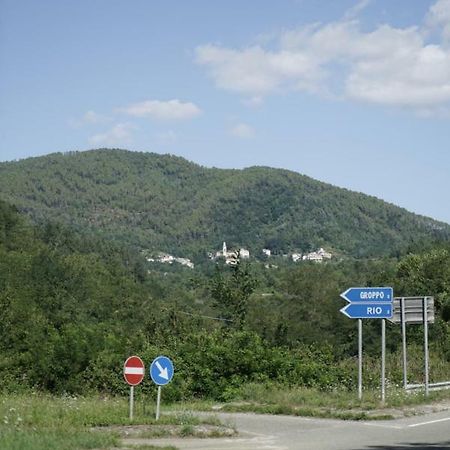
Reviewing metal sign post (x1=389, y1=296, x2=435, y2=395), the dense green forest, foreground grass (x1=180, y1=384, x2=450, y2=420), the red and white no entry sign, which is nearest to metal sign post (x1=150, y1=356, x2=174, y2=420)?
the red and white no entry sign

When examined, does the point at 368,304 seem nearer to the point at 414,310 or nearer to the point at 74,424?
the point at 414,310

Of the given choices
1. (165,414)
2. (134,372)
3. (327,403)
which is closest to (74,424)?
(134,372)

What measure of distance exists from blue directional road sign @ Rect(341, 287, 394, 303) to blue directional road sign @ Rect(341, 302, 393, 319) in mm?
104

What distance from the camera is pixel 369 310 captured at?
1809cm

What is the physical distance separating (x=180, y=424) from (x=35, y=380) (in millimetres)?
18885

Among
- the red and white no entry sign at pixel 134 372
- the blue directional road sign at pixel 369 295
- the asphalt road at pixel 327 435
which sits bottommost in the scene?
the asphalt road at pixel 327 435

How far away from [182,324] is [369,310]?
123 feet

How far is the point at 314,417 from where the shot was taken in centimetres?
1620

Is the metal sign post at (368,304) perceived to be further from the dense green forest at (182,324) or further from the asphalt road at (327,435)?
the dense green forest at (182,324)

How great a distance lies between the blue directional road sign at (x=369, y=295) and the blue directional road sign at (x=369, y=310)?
0.34 feet

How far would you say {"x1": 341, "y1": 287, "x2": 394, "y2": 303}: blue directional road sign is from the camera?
59.5 ft

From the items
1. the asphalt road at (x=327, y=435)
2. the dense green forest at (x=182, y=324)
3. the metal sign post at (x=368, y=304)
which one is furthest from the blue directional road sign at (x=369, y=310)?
the dense green forest at (x=182, y=324)

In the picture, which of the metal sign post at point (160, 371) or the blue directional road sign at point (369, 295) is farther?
the blue directional road sign at point (369, 295)

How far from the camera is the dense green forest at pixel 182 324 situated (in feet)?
73.3
